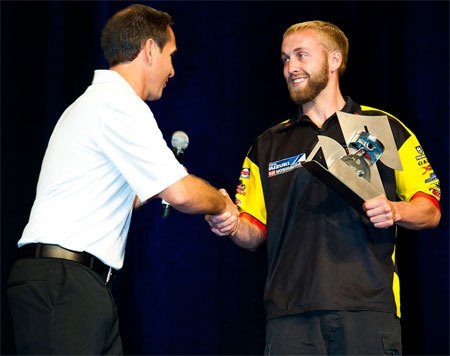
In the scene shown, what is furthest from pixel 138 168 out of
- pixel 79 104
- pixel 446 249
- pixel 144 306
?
pixel 446 249

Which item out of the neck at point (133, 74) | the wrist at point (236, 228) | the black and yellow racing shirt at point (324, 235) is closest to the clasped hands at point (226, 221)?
the wrist at point (236, 228)

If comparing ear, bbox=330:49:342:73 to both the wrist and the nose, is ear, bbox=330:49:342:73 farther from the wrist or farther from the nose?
the wrist

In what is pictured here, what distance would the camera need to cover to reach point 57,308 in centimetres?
189

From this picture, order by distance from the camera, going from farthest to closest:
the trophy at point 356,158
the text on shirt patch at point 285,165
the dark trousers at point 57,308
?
1. the text on shirt patch at point 285,165
2. the trophy at point 356,158
3. the dark trousers at point 57,308

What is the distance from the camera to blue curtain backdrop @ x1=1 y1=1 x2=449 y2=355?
2.98 m

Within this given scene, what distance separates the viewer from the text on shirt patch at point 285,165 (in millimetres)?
2488

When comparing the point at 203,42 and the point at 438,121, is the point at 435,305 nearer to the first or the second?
the point at 438,121

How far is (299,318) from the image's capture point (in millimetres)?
2289

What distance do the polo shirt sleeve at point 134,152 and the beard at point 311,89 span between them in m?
0.81

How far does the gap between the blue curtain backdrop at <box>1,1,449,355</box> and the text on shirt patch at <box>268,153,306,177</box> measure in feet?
2.25

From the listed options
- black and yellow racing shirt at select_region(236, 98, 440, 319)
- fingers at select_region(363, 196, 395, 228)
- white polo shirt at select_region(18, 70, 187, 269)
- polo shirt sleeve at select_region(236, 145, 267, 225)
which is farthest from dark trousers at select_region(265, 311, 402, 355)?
white polo shirt at select_region(18, 70, 187, 269)

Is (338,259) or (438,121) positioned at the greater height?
(438,121)

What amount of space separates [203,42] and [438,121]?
1.10m

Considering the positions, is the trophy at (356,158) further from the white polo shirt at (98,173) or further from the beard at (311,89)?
the white polo shirt at (98,173)
